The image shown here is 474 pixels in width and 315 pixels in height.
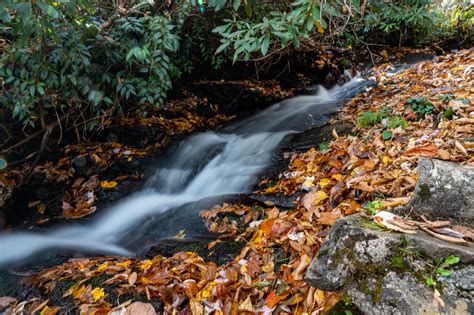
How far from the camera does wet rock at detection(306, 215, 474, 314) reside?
135 centimetres

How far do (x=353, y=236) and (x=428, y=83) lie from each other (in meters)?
3.83

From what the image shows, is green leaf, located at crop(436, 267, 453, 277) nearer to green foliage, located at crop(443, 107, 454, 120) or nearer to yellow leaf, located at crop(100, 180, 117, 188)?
green foliage, located at crop(443, 107, 454, 120)

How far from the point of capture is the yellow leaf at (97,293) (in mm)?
2225

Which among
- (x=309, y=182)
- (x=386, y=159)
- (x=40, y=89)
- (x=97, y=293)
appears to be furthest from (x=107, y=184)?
(x=386, y=159)

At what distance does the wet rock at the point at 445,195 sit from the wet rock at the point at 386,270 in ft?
0.79

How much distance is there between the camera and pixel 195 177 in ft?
Result: 14.8

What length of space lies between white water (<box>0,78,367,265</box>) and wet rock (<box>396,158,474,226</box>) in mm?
2013

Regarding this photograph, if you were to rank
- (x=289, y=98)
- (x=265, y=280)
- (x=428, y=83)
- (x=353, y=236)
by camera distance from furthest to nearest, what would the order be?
1. (x=289, y=98)
2. (x=428, y=83)
3. (x=265, y=280)
4. (x=353, y=236)

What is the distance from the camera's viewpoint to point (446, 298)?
133 cm

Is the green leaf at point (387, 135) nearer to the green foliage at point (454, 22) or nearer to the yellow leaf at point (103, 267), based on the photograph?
the yellow leaf at point (103, 267)

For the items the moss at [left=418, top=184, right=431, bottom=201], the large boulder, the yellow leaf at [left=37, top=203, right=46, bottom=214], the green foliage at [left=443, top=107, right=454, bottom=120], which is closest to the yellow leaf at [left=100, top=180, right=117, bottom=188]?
the yellow leaf at [left=37, top=203, right=46, bottom=214]

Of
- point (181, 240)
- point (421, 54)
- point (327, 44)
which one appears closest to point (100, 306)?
point (181, 240)

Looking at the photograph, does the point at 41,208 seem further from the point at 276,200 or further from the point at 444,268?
the point at 444,268

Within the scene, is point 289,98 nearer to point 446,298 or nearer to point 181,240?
point 181,240
